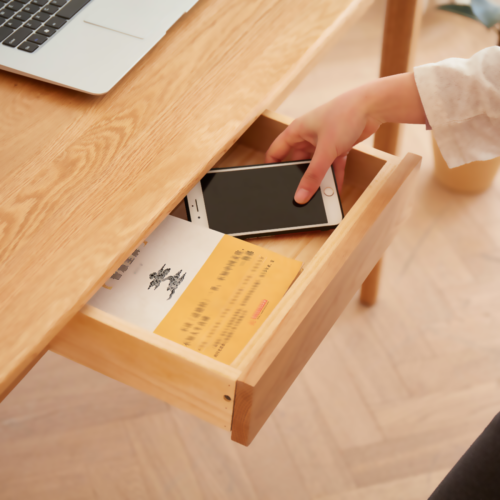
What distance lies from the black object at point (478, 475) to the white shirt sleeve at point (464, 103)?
340 millimetres

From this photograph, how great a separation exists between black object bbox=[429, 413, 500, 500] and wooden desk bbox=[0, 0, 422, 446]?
40 centimetres

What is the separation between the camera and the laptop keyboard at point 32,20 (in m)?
0.78

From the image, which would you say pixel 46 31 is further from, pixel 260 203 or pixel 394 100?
pixel 394 100

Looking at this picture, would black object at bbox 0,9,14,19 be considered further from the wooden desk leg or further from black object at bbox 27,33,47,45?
the wooden desk leg

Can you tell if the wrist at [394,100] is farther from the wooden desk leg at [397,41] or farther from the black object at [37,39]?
the black object at [37,39]

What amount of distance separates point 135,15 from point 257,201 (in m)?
0.30

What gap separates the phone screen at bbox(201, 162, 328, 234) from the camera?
0.79 metres

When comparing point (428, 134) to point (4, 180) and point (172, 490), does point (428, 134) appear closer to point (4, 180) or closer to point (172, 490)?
point (172, 490)

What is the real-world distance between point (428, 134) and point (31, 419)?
4.28ft

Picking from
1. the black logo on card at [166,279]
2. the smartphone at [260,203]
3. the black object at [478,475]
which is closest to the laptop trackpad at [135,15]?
the smartphone at [260,203]

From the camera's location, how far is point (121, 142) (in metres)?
0.70

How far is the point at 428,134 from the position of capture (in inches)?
68.7

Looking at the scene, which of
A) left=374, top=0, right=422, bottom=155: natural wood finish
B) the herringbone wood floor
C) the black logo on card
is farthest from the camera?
the herringbone wood floor

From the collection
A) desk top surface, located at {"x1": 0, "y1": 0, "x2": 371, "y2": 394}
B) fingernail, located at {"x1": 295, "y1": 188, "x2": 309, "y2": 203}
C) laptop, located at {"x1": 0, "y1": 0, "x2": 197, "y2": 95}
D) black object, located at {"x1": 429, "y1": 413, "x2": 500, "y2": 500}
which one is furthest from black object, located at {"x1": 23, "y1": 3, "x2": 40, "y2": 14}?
black object, located at {"x1": 429, "y1": 413, "x2": 500, "y2": 500}
